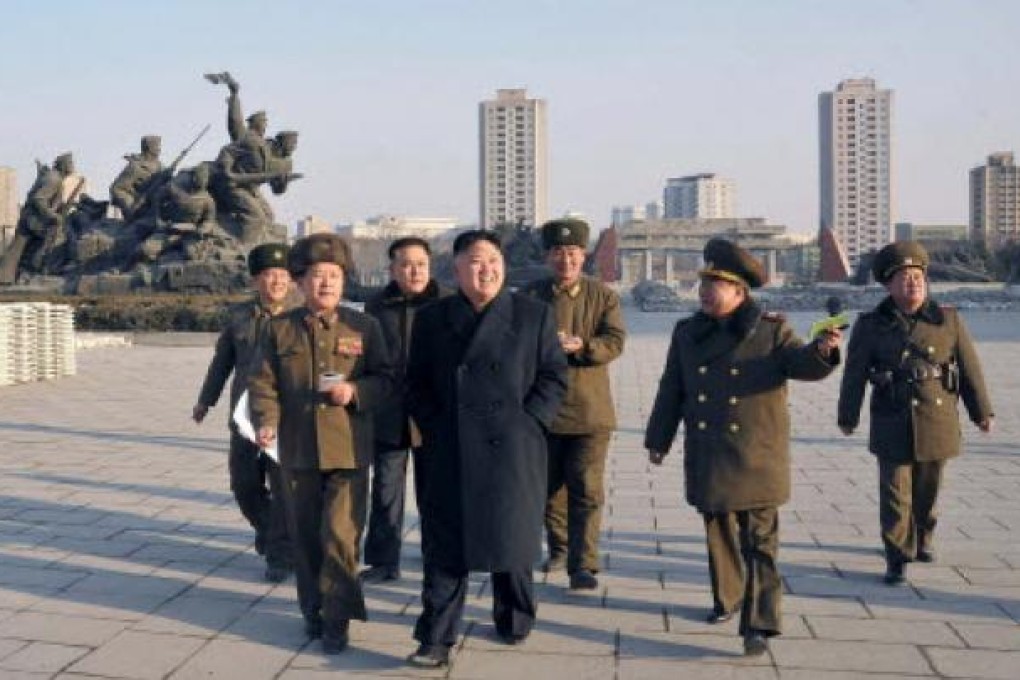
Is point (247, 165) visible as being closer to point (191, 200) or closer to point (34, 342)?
point (191, 200)

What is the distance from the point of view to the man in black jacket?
5.09m

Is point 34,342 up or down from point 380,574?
up

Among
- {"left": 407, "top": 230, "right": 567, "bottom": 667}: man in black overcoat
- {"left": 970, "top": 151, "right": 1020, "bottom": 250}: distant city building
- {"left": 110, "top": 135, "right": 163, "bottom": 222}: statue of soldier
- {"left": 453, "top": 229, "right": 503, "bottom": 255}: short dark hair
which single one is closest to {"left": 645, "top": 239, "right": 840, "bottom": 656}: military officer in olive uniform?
{"left": 407, "top": 230, "right": 567, "bottom": 667}: man in black overcoat

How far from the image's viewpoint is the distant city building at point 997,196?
121m

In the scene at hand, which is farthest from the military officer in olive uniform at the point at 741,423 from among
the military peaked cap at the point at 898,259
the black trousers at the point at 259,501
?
the black trousers at the point at 259,501

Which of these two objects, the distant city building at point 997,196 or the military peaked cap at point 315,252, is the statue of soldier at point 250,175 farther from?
the distant city building at point 997,196

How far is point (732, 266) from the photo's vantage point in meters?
4.13

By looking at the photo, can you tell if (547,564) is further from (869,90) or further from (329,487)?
(869,90)

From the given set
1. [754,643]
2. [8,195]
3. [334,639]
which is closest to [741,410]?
[754,643]

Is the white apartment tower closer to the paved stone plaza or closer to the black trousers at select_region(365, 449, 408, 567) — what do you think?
the paved stone plaza

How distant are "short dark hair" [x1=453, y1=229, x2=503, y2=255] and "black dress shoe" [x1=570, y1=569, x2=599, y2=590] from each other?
1.61m

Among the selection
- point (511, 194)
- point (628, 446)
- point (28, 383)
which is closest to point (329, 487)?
point (628, 446)

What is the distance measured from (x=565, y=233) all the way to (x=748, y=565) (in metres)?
1.68

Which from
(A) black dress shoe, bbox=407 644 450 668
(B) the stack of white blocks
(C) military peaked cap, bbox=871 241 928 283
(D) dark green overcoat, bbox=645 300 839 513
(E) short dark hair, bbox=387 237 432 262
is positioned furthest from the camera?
(B) the stack of white blocks
